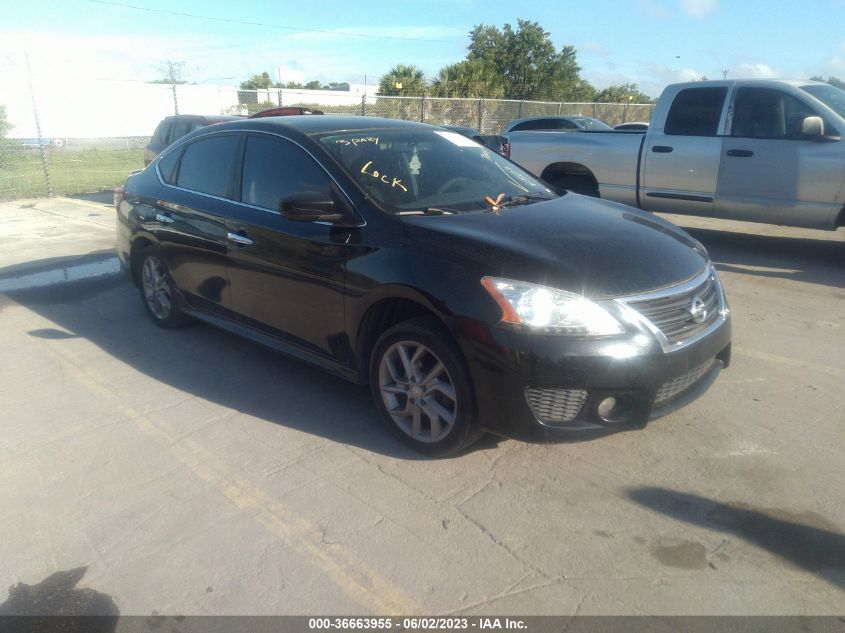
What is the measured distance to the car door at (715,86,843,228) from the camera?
7199 millimetres

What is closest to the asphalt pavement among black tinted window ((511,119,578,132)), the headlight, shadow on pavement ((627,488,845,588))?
shadow on pavement ((627,488,845,588))

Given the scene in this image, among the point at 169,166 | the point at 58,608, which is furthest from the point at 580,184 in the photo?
the point at 58,608

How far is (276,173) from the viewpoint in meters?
4.32

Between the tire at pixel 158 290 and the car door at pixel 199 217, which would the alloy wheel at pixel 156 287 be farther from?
the car door at pixel 199 217

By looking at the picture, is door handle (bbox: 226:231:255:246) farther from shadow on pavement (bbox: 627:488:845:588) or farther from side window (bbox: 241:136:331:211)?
shadow on pavement (bbox: 627:488:845:588)

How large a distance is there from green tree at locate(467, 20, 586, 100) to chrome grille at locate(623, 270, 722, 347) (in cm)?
3893

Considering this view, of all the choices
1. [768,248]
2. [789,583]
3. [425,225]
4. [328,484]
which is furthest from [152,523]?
[768,248]

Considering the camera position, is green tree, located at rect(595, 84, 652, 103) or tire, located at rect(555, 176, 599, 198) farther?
green tree, located at rect(595, 84, 652, 103)

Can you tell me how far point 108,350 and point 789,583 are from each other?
472 centimetres

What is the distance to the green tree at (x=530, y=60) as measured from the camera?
40.7 m

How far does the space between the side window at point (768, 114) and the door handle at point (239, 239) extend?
5.93 m

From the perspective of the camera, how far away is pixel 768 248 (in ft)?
28.1

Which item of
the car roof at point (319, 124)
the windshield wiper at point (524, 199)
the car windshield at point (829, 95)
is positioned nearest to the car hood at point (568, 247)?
the windshield wiper at point (524, 199)

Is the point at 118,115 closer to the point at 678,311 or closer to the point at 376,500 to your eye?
the point at 376,500
